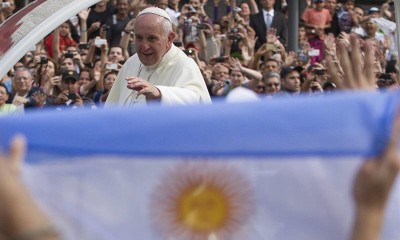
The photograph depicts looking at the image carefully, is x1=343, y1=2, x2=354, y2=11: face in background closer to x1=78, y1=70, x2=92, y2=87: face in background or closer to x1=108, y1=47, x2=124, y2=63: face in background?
x1=108, y1=47, x2=124, y2=63: face in background

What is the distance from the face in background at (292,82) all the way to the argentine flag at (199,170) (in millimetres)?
9099

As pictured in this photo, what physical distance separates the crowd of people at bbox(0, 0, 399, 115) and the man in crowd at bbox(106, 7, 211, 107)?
3088mm

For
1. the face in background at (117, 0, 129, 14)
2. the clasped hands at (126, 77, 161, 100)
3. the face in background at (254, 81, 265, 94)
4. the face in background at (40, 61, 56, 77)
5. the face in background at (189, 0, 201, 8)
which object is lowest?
the face in background at (254, 81, 265, 94)

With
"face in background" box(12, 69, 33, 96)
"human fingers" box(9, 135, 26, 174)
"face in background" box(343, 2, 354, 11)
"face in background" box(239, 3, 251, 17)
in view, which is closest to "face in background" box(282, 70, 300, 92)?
"face in background" box(12, 69, 33, 96)

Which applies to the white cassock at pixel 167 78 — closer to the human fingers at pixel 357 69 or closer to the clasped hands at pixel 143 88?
the clasped hands at pixel 143 88

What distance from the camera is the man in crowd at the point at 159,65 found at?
23.8 ft

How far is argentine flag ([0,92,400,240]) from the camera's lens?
7.64ft

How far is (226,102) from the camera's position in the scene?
2.44 meters

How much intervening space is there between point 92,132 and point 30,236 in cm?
47

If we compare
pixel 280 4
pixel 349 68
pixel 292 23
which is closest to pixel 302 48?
pixel 292 23

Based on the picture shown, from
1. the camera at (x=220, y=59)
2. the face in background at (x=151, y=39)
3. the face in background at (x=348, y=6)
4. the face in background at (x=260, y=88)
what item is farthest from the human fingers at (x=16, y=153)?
the face in background at (x=348, y=6)

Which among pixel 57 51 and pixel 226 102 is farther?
pixel 57 51

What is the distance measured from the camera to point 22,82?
38.3 ft

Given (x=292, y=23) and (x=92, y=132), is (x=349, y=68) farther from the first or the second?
(x=292, y=23)
